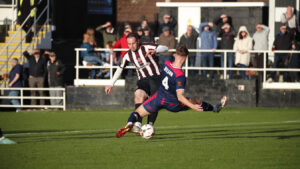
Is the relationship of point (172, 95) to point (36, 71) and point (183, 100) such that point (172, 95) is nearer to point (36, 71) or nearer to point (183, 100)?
point (183, 100)

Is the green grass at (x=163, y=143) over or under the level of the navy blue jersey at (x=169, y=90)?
under

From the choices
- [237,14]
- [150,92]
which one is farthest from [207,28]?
[150,92]

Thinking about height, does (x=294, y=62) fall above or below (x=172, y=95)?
above

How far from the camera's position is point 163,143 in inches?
447

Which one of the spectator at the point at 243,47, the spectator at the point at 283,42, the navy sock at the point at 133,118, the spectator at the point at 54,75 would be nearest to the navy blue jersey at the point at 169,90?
the navy sock at the point at 133,118

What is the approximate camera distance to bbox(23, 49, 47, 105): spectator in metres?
21.8

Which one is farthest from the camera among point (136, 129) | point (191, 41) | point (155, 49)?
point (191, 41)

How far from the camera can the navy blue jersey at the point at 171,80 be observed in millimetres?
10791

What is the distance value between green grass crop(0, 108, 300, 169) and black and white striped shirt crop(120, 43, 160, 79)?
1.33 meters

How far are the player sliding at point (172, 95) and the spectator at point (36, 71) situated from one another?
36.3 ft

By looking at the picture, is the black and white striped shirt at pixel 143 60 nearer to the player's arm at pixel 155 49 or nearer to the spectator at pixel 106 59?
the player's arm at pixel 155 49

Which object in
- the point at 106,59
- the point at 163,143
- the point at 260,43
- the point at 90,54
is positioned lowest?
the point at 163,143

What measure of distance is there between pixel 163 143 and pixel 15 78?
11708mm

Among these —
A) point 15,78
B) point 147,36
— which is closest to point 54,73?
point 15,78
